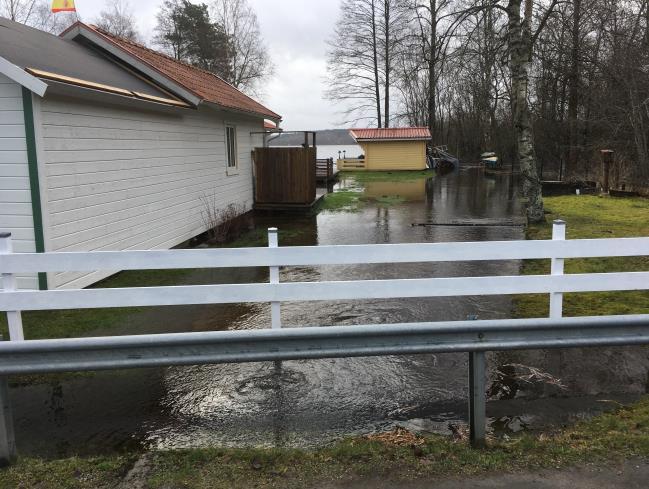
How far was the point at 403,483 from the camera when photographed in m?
3.02

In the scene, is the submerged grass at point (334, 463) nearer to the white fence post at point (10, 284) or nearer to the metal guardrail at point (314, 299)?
the metal guardrail at point (314, 299)

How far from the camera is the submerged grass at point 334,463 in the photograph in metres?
3.11

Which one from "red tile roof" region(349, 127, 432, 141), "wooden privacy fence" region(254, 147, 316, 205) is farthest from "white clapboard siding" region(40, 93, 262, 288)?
"red tile roof" region(349, 127, 432, 141)

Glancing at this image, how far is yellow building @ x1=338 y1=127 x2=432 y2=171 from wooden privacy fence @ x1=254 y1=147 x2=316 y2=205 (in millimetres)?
21627

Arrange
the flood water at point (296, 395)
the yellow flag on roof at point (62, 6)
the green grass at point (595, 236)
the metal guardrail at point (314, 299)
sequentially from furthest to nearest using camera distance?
the yellow flag on roof at point (62, 6) → the green grass at point (595, 236) → the flood water at point (296, 395) → the metal guardrail at point (314, 299)

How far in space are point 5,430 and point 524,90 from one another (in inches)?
492

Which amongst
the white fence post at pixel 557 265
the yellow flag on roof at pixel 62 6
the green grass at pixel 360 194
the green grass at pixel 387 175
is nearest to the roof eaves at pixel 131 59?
the yellow flag on roof at pixel 62 6

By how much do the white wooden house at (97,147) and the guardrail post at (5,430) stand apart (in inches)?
181

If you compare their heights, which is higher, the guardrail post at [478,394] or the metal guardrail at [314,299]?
the metal guardrail at [314,299]

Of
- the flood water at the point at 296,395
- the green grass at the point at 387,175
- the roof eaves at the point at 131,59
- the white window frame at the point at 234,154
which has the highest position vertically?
the roof eaves at the point at 131,59

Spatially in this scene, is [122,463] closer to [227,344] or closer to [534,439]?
[227,344]

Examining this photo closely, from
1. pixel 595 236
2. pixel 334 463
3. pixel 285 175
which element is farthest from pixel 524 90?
pixel 334 463

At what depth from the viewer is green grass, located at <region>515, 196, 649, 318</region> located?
22.2ft

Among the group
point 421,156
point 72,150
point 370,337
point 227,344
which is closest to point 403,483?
point 370,337
